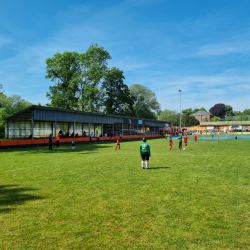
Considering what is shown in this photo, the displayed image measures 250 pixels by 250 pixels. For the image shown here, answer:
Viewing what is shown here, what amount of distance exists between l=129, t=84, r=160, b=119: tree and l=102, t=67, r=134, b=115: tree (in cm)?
1853

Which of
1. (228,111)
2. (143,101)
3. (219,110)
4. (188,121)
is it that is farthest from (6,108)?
(228,111)

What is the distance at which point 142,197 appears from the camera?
22.3 ft

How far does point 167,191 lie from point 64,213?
3529 mm

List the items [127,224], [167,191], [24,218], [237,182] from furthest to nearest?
[237,182] < [167,191] < [24,218] < [127,224]

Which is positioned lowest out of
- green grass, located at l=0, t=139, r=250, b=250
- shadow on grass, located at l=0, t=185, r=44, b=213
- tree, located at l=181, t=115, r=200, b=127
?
green grass, located at l=0, t=139, r=250, b=250

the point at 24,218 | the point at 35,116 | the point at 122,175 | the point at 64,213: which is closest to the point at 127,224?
the point at 64,213

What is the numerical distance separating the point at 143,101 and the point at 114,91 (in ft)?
81.2

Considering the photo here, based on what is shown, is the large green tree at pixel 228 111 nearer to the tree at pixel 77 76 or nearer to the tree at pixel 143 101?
the tree at pixel 143 101

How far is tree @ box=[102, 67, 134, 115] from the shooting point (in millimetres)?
56000

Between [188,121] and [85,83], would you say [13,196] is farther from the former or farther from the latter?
[188,121]

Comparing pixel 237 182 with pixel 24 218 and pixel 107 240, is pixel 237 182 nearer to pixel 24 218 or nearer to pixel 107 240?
pixel 107 240

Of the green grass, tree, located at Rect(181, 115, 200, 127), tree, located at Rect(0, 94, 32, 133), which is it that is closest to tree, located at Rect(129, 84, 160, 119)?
tree, located at Rect(0, 94, 32, 133)

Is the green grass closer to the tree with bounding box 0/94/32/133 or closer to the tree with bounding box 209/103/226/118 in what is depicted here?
the tree with bounding box 0/94/32/133

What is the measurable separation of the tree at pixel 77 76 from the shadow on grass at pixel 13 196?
143ft
